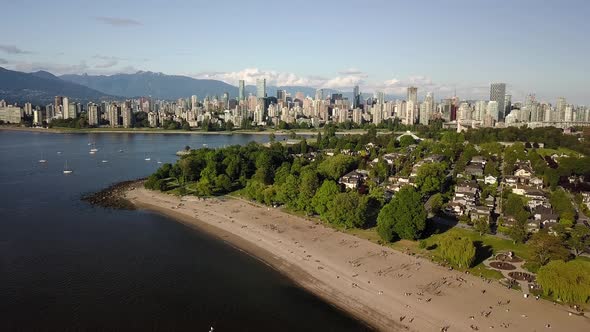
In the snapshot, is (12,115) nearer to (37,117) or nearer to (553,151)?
(37,117)

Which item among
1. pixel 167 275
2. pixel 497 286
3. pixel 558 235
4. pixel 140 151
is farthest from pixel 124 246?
pixel 140 151

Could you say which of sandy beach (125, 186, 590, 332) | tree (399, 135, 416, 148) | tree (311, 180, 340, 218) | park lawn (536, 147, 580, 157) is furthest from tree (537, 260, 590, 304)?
tree (399, 135, 416, 148)

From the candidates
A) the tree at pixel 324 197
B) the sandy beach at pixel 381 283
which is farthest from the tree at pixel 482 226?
the tree at pixel 324 197

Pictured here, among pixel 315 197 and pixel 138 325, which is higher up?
pixel 315 197

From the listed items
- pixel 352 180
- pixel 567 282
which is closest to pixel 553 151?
pixel 352 180

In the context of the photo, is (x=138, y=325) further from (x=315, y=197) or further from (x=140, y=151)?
(x=140, y=151)

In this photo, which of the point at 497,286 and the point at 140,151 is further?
the point at 140,151

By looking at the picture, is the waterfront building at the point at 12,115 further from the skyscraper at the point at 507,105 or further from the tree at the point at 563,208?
the skyscraper at the point at 507,105

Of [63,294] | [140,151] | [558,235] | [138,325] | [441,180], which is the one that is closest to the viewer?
[138,325]
